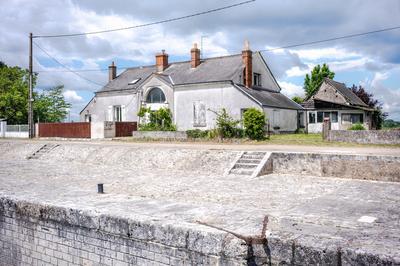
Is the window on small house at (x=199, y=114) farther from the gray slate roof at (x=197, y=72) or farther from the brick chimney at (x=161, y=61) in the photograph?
the brick chimney at (x=161, y=61)

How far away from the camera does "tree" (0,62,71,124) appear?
4038 cm

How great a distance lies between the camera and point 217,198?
10305 millimetres

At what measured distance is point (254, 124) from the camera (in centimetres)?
2316

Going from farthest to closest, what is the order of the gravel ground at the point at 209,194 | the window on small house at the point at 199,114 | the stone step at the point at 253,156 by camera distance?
the window on small house at the point at 199,114
the stone step at the point at 253,156
the gravel ground at the point at 209,194

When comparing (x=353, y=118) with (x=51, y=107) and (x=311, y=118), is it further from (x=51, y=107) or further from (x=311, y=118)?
(x=51, y=107)

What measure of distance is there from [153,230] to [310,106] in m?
32.3

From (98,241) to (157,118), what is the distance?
85.6 ft

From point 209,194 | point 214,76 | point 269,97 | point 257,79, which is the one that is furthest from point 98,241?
point 257,79

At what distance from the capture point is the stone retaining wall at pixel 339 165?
1271cm

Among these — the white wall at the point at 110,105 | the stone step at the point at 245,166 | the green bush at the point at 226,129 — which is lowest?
the stone step at the point at 245,166

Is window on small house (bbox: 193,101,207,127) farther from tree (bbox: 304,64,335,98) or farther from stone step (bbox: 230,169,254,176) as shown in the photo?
tree (bbox: 304,64,335,98)

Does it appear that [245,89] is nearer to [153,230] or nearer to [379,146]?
[379,146]

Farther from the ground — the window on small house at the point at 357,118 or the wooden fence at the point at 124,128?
the window on small house at the point at 357,118

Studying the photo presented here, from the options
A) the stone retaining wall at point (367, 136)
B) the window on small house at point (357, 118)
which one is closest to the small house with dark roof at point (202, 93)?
the window on small house at point (357, 118)
